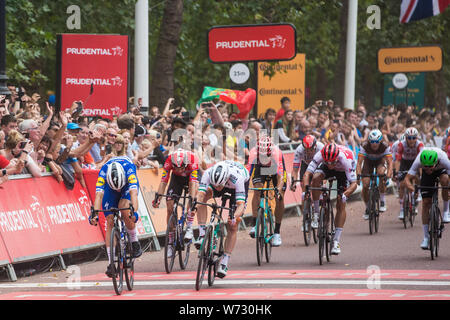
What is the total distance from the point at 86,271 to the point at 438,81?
39.5 m

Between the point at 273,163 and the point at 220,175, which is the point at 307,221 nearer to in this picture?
the point at 273,163

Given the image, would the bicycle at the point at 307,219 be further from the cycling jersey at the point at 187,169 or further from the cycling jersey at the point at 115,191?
the cycling jersey at the point at 115,191

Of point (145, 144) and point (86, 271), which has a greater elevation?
point (145, 144)

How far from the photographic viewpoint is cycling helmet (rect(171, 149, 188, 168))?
13.3m

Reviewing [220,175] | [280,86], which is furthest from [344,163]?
[280,86]

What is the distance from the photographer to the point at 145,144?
626 inches

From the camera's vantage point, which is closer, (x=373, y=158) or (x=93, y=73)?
(x=93, y=73)

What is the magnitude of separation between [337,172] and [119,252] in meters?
4.74

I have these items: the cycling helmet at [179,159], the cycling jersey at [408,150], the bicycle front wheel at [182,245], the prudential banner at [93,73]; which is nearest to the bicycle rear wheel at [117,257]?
the bicycle front wheel at [182,245]

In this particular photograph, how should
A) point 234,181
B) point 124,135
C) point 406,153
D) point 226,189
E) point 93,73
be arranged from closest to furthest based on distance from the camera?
point 234,181, point 226,189, point 124,135, point 93,73, point 406,153

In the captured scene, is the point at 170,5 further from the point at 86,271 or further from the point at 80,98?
the point at 86,271

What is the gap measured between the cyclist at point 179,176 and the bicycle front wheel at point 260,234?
1015 mm

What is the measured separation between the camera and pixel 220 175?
11.5 metres

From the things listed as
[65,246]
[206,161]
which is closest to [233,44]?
[206,161]
